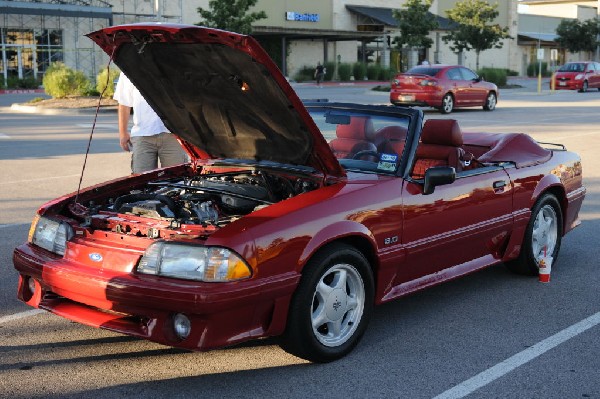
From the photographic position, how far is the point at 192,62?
4.98 m

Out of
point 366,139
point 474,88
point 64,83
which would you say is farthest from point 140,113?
point 64,83

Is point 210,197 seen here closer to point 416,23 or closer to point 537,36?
point 416,23

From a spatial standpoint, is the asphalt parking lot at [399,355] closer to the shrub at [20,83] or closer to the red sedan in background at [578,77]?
the shrub at [20,83]

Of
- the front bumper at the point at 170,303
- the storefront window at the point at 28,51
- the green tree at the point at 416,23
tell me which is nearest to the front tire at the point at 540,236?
the front bumper at the point at 170,303

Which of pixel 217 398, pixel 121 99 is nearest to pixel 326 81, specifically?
pixel 121 99

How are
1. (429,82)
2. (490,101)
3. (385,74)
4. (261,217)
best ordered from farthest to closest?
1. (385,74)
2. (490,101)
3. (429,82)
4. (261,217)

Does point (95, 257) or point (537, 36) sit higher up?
point (537, 36)

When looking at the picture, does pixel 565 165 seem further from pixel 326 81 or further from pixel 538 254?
pixel 326 81

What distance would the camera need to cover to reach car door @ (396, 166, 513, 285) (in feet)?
16.7

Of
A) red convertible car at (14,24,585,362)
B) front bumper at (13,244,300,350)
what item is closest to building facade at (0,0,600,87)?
red convertible car at (14,24,585,362)

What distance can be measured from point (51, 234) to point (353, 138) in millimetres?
2070

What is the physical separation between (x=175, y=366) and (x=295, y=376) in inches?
26.8

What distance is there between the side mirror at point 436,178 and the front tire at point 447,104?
21232mm

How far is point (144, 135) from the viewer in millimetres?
7184
